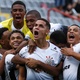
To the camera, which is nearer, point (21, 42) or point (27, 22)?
point (21, 42)

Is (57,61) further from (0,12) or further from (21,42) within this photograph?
(0,12)

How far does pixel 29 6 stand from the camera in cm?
1664

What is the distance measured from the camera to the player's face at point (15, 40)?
699 centimetres

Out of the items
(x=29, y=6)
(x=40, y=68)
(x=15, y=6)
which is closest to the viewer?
(x=40, y=68)

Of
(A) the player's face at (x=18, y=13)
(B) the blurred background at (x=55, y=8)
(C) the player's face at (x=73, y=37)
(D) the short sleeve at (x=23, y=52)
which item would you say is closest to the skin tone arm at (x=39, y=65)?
(D) the short sleeve at (x=23, y=52)

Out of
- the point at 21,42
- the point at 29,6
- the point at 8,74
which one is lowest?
the point at 29,6

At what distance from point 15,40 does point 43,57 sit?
2.46ft

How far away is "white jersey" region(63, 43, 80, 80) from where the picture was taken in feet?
21.0

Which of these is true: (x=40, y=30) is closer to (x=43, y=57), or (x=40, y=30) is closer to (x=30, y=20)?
(x=43, y=57)

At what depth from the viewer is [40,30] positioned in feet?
21.3

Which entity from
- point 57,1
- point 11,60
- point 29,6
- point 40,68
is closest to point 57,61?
point 40,68

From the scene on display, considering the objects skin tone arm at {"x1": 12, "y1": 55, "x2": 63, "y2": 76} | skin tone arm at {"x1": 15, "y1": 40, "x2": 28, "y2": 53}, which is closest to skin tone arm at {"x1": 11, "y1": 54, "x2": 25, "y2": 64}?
skin tone arm at {"x1": 12, "y1": 55, "x2": 63, "y2": 76}

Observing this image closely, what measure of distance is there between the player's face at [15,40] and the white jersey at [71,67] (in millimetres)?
878

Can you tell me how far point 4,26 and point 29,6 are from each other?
857 centimetres
